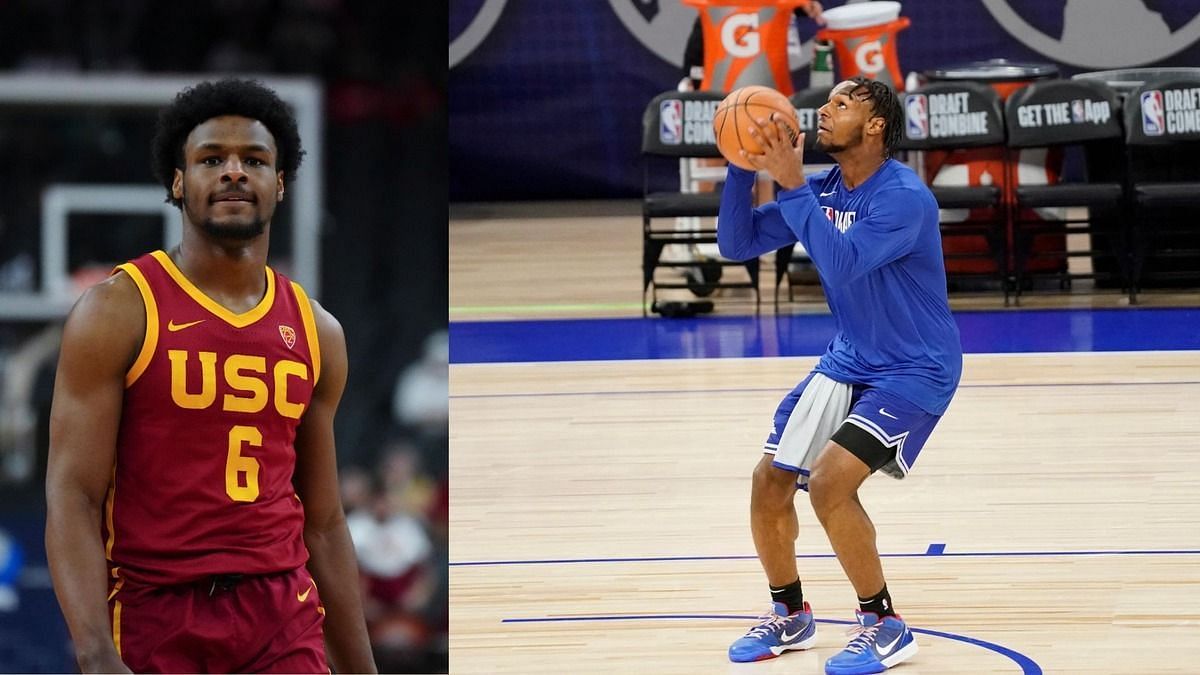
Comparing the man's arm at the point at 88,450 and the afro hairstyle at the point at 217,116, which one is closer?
the afro hairstyle at the point at 217,116

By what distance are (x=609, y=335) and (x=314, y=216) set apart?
29.0 feet

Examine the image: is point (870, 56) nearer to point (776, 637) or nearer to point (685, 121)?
point (685, 121)

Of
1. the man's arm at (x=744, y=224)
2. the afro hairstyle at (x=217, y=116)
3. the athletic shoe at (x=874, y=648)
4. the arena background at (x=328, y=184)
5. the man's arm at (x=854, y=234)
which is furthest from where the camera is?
the man's arm at (x=744, y=224)

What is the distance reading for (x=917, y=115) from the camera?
11008 mm

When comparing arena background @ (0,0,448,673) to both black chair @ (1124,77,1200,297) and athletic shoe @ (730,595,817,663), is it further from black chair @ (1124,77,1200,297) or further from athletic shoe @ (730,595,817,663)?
black chair @ (1124,77,1200,297)

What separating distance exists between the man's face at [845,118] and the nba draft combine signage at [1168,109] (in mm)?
6667

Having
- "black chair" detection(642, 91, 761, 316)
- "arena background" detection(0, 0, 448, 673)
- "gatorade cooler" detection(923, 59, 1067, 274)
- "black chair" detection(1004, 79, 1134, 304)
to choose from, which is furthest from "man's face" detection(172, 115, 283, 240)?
"gatorade cooler" detection(923, 59, 1067, 274)

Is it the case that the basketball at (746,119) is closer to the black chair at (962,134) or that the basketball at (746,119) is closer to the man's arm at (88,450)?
the man's arm at (88,450)

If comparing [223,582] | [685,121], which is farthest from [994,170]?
[223,582]

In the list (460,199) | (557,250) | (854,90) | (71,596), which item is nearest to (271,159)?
(71,596)

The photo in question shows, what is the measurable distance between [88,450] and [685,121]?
8525 mm

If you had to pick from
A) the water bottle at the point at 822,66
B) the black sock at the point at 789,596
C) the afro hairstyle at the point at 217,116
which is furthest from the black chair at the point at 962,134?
the afro hairstyle at the point at 217,116

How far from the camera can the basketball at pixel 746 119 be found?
475 cm

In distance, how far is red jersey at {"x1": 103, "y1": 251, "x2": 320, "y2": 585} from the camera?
2.81m
